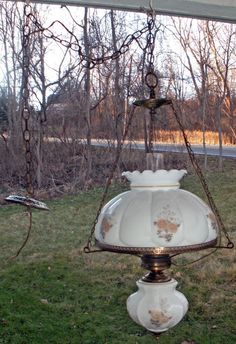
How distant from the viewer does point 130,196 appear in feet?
2.97

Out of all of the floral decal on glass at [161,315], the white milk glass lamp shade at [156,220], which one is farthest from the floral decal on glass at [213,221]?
the floral decal on glass at [161,315]

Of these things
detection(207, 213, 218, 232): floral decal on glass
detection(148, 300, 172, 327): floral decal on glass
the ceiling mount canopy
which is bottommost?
detection(148, 300, 172, 327): floral decal on glass

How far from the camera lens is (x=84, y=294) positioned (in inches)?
124

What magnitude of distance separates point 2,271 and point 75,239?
38.6 inches

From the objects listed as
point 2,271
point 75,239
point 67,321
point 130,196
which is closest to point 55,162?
point 75,239

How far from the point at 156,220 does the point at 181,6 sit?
104 centimetres

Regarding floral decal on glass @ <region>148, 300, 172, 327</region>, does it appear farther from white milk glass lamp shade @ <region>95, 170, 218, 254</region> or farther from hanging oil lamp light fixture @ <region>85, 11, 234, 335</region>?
white milk glass lamp shade @ <region>95, 170, 218, 254</region>

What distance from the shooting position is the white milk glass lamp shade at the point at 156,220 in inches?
33.3

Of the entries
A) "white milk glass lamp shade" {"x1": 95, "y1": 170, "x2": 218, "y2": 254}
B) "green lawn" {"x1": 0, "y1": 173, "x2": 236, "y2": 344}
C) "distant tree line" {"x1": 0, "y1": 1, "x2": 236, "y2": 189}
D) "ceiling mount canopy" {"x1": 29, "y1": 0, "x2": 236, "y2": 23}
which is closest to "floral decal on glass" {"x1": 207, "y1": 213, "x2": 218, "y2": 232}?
"white milk glass lamp shade" {"x1": 95, "y1": 170, "x2": 218, "y2": 254}

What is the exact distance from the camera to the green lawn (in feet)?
8.38

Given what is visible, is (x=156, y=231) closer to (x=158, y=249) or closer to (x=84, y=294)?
(x=158, y=249)

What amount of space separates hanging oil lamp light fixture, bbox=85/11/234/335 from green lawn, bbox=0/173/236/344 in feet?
5.25

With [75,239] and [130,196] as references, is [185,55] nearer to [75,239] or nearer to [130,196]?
[75,239]

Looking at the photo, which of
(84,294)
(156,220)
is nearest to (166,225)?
(156,220)
